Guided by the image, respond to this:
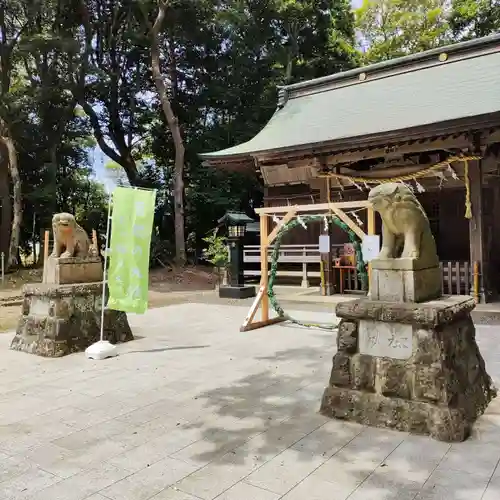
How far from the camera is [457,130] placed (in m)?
7.76

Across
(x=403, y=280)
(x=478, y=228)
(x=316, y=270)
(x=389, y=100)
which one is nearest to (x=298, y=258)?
(x=316, y=270)

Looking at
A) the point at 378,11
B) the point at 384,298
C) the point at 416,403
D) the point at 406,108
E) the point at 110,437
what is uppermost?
the point at 378,11

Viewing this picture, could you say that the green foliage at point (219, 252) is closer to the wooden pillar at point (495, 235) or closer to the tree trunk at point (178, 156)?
the tree trunk at point (178, 156)

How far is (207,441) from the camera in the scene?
3127 mm

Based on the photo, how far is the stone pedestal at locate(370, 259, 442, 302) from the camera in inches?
136

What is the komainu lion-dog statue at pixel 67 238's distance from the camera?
612cm

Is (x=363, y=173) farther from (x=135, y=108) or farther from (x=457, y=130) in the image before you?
(x=135, y=108)

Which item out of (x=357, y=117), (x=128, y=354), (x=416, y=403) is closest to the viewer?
(x=416, y=403)

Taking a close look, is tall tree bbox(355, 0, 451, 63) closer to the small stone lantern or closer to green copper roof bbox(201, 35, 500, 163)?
green copper roof bbox(201, 35, 500, 163)

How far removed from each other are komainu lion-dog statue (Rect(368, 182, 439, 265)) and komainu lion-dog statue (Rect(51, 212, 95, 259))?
4.35 m

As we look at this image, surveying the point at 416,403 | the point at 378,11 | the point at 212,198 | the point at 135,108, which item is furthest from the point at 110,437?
the point at 378,11

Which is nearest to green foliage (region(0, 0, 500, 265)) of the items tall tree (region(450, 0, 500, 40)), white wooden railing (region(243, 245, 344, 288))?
tall tree (region(450, 0, 500, 40))

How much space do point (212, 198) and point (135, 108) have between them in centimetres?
594

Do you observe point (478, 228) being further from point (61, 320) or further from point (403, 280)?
point (61, 320)
